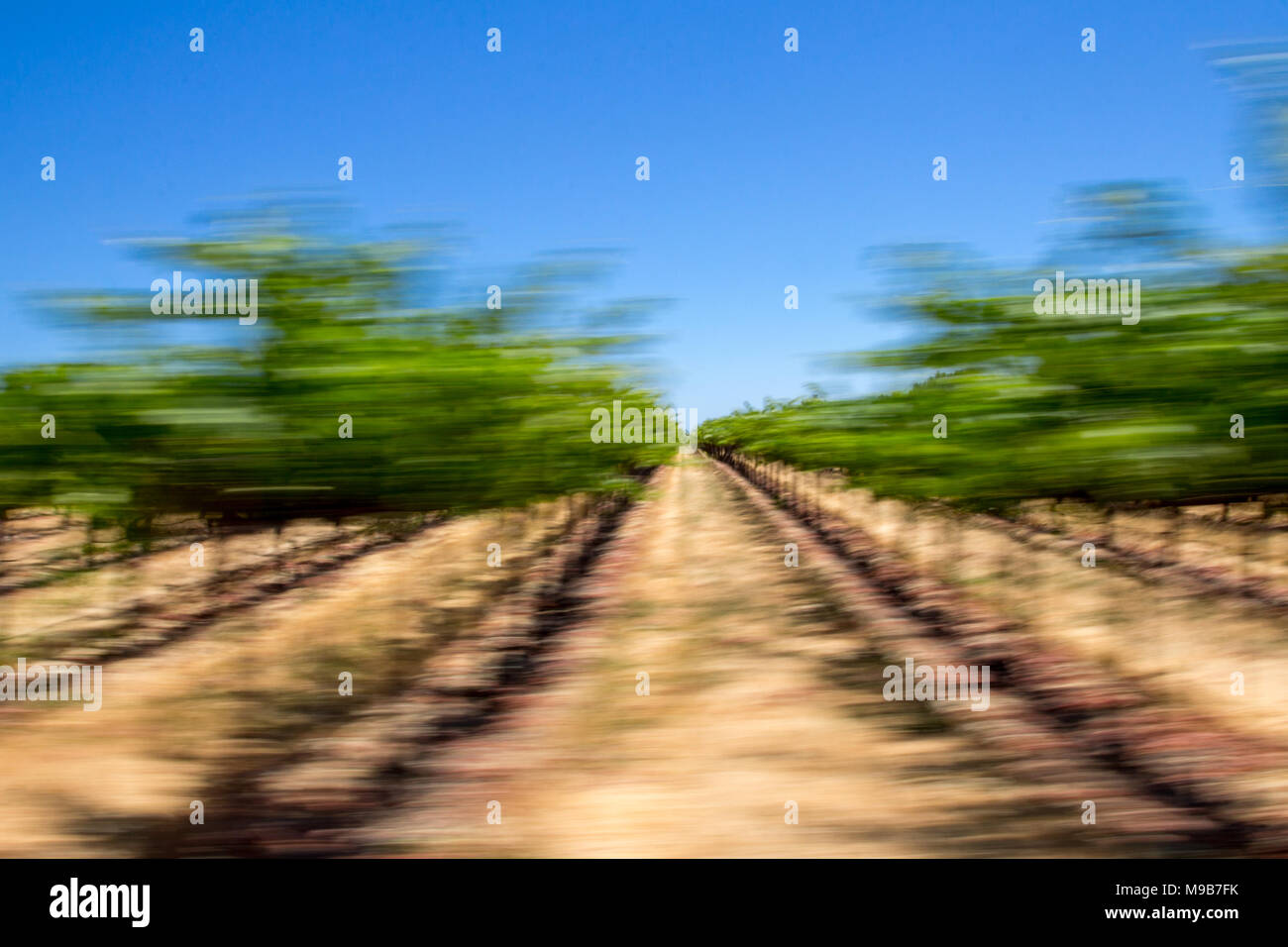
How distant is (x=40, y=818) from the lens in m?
3.25

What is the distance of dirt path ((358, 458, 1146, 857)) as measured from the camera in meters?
3.07

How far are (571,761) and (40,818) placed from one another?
2.19 m

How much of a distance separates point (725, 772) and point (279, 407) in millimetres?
2491

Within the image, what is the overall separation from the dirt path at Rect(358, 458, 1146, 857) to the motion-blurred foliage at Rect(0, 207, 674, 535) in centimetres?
138

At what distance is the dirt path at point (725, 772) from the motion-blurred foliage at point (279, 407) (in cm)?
138

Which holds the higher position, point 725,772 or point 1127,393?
point 1127,393

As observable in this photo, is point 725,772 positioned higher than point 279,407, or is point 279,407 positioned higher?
point 279,407

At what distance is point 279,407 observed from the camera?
2746mm

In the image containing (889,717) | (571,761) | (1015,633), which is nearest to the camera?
(571,761)

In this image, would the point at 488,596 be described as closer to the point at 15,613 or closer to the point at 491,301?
the point at 15,613

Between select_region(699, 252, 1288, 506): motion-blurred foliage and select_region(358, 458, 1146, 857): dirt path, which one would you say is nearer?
select_region(699, 252, 1288, 506): motion-blurred foliage

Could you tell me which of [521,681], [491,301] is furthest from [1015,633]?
[491,301]

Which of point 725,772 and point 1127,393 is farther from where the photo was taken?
point 725,772
